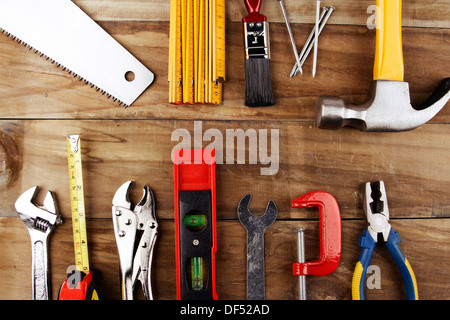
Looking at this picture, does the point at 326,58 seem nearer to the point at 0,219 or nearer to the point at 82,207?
the point at 82,207

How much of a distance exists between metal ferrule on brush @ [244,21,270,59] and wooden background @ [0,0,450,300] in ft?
0.19

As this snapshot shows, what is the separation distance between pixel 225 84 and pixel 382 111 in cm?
48

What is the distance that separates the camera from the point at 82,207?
1.08 m

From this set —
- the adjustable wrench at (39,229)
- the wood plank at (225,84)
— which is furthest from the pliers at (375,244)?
the adjustable wrench at (39,229)

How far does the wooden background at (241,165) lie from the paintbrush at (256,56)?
2.1 inches

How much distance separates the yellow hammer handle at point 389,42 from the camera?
3.33 ft

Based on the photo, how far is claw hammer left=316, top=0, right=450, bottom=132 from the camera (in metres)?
1.02

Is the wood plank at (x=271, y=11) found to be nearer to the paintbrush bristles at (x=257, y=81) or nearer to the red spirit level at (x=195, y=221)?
the paintbrush bristles at (x=257, y=81)

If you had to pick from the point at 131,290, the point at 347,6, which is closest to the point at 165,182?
the point at 131,290

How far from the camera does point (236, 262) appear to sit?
109 cm

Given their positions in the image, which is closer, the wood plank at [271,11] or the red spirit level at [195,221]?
the red spirit level at [195,221]

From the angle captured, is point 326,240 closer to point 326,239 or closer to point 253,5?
point 326,239

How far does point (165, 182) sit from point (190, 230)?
0.18 meters

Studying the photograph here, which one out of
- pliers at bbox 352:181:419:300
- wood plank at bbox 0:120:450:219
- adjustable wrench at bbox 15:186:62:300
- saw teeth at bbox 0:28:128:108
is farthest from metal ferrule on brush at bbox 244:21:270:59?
adjustable wrench at bbox 15:186:62:300
